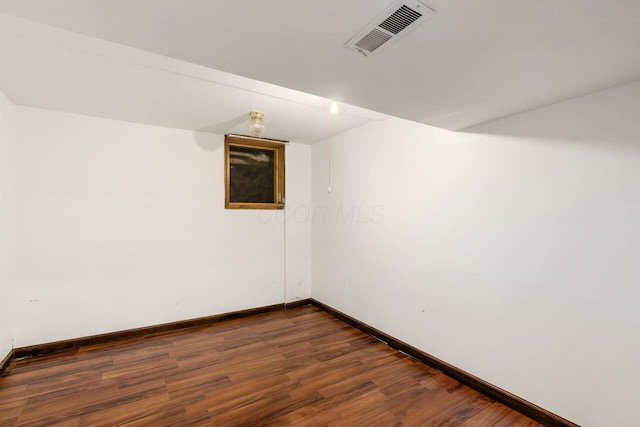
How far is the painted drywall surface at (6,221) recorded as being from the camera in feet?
8.30

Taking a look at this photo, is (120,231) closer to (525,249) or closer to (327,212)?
(327,212)

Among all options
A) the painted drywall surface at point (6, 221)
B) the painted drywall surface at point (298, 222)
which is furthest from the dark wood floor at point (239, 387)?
the painted drywall surface at point (298, 222)

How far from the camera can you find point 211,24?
1.13 metres

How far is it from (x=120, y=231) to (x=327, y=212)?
257cm

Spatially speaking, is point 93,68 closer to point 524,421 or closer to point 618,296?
point 618,296

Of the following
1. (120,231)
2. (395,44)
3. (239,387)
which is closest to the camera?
(395,44)

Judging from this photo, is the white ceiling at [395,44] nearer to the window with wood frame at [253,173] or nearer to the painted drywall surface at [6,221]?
Result: the painted drywall surface at [6,221]

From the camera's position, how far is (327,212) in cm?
420

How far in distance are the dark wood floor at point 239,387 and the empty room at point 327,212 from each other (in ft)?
0.07

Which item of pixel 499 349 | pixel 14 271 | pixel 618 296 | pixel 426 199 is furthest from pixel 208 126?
pixel 618 296

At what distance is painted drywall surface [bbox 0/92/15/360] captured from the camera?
2.53m

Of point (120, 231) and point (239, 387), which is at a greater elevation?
point (120, 231)

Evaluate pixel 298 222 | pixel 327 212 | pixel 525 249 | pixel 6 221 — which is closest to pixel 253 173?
pixel 298 222

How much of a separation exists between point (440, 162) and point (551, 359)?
1698 millimetres
